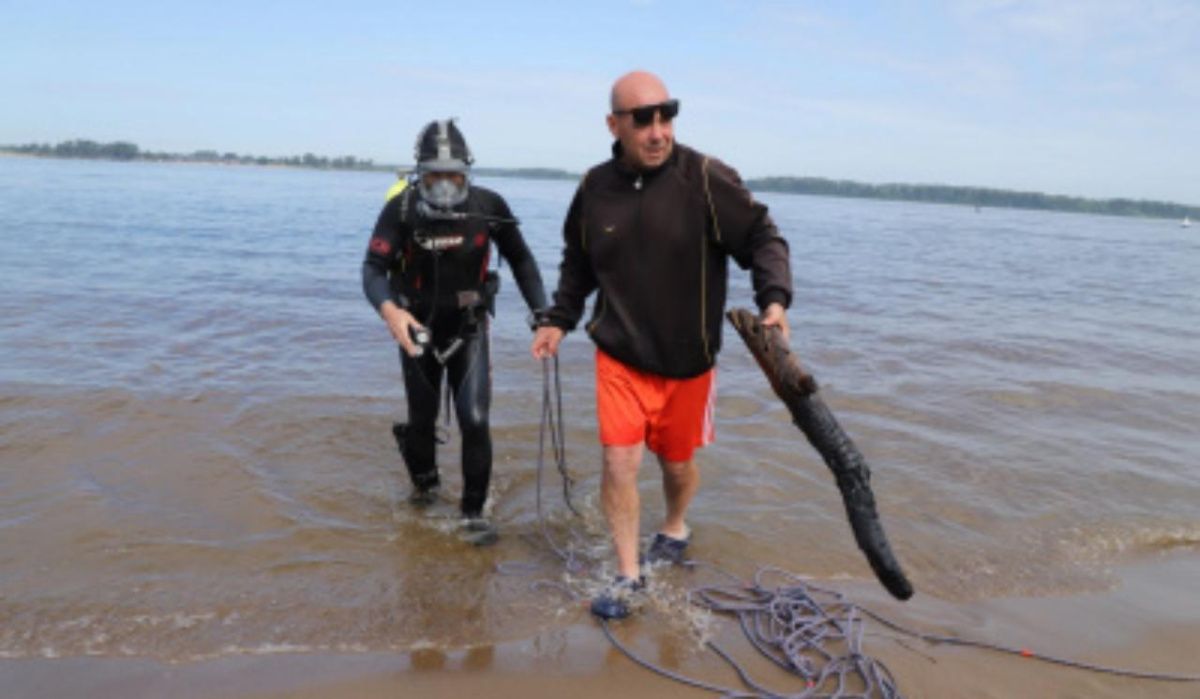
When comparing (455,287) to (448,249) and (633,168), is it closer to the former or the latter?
(448,249)

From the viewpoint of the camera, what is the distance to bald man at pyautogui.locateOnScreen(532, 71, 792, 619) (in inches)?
143

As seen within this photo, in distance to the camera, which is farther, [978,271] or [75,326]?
[978,271]

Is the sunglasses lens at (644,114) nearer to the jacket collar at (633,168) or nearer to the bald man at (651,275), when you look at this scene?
the bald man at (651,275)

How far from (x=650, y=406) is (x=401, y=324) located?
1.35 meters

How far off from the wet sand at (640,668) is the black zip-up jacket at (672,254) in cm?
129

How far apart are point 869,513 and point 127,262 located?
16.9m

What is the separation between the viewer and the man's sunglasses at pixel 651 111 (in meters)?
3.54

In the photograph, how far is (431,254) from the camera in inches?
177

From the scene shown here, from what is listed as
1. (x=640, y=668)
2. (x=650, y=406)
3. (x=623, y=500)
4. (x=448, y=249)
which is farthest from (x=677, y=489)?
(x=448, y=249)

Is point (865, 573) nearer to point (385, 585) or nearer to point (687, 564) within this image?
point (687, 564)

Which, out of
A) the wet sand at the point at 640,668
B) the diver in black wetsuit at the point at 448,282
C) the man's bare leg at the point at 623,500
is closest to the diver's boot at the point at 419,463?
the diver in black wetsuit at the point at 448,282

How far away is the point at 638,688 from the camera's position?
3.30 m

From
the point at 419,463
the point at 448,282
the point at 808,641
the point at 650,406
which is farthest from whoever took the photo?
the point at 419,463

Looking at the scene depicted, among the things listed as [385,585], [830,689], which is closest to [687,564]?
[830,689]
